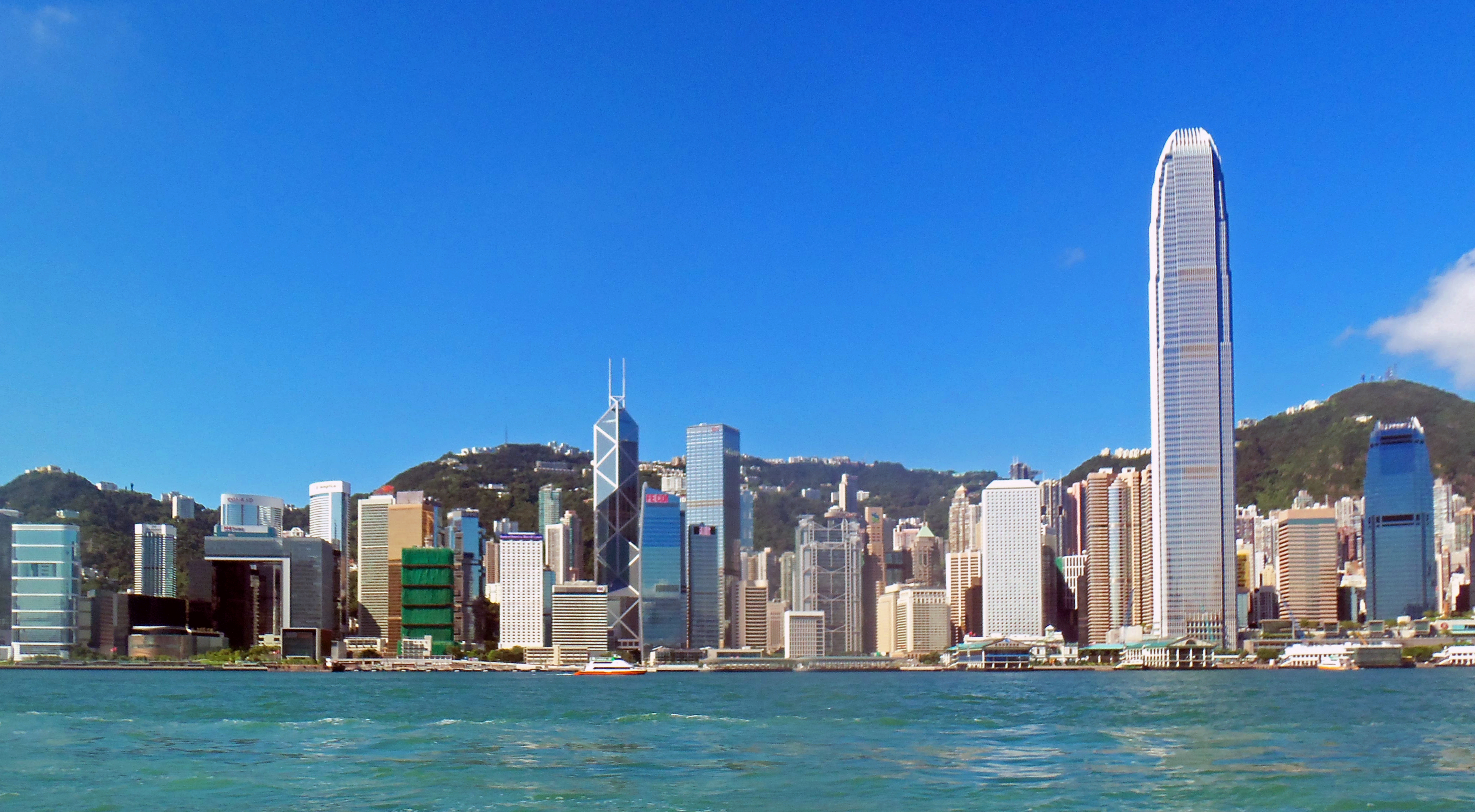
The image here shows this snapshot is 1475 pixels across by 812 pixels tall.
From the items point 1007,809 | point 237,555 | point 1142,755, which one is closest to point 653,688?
point 1142,755

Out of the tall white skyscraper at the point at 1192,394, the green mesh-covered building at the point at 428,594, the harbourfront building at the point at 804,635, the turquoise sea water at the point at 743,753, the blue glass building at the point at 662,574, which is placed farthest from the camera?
the blue glass building at the point at 662,574

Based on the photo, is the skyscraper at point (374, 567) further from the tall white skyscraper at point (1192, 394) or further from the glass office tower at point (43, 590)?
the tall white skyscraper at point (1192, 394)

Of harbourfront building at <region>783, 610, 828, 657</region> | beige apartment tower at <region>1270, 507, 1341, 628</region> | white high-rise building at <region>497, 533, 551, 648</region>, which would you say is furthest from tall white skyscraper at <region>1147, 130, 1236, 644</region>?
white high-rise building at <region>497, 533, 551, 648</region>

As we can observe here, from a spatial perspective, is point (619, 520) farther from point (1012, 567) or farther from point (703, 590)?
point (1012, 567)

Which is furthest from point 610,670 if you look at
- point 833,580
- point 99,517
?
point 99,517

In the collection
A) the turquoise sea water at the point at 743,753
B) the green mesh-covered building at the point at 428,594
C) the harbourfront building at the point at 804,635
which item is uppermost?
the turquoise sea water at the point at 743,753

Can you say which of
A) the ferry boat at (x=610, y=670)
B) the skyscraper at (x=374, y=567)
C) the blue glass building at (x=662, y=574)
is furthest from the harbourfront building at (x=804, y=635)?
the skyscraper at (x=374, y=567)

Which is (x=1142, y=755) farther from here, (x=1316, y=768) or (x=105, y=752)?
(x=105, y=752)
